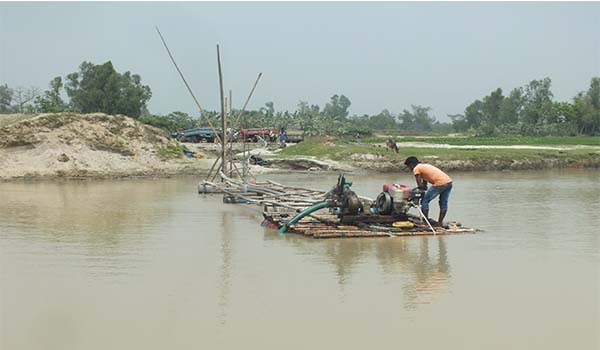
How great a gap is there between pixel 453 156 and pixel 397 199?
1802 centimetres

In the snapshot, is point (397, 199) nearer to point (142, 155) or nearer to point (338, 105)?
point (142, 155)

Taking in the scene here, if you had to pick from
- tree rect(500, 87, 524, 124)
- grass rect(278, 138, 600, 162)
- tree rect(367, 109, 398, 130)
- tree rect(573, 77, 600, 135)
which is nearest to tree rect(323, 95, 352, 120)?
tree rect(367, 109, 398, 130)

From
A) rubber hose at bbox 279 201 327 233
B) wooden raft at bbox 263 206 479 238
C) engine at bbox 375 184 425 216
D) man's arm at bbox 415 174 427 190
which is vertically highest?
man's arm at bbox 415 174 427 190

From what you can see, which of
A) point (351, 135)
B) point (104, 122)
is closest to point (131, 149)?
point (104, 122)

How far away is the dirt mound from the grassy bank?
16.6 feet

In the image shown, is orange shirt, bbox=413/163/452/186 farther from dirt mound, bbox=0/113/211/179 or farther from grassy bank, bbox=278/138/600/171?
grassy bank, bbox=278/138/600/171

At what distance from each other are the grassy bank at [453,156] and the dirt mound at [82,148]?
5.07 m

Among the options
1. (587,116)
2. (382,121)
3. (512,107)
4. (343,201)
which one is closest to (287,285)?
(343,201)

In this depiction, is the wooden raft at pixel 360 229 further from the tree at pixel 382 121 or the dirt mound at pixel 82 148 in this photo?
the tree at pixel 382 121

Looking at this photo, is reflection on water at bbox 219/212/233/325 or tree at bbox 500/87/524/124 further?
tree at bbox 500/87/524/124

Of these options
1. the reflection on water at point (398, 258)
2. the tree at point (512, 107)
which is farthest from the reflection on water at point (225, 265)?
the tree at point (512, 107)

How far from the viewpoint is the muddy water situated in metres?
5.20

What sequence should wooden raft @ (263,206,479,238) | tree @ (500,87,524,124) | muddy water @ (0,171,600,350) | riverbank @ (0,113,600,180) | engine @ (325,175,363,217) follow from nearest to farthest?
1. muddy water @ (0,171,600,350)
2. wooden raft @ (263,206,479,238)
3. engine @ (325,175,363,217)
4. riverbank @ (0,113,600,180)
5. tree @ (500,87,524,124)

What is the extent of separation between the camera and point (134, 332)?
5.29m
